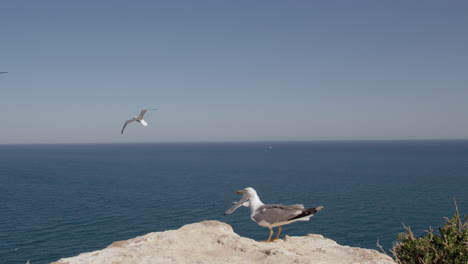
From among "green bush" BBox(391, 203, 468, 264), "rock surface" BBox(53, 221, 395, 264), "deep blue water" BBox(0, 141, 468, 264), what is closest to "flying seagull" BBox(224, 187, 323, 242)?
"rock surface" BBox(53, 221, 395, 264)

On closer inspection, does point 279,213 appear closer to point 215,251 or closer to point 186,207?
point 215,251

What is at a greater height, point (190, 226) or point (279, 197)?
point (190, 226)

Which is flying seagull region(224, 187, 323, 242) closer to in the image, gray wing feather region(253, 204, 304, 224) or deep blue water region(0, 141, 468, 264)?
gray wing feather region(253, 204, 304, 224)

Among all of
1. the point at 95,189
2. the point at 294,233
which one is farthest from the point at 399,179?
the point at 95,189

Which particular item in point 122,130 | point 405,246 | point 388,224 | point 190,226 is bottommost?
point 388,224

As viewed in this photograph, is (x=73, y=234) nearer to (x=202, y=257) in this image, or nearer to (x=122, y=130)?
(x=122, y=130)

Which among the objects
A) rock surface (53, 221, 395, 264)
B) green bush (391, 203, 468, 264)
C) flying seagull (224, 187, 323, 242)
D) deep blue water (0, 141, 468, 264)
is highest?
flying seagull (224, 187, 323, 242)

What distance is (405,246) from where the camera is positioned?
14633mm

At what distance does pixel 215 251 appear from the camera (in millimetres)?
12328

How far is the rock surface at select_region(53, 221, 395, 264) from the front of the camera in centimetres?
1098

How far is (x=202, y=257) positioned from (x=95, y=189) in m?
82.1

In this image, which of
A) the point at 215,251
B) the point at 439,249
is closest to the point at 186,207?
the point at 215,251

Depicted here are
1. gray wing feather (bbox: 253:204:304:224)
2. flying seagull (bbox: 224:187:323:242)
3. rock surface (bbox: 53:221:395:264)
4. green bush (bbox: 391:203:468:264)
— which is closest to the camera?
rock surface (bbox: 53:221:395:264)

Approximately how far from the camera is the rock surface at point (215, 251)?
10977 mm
